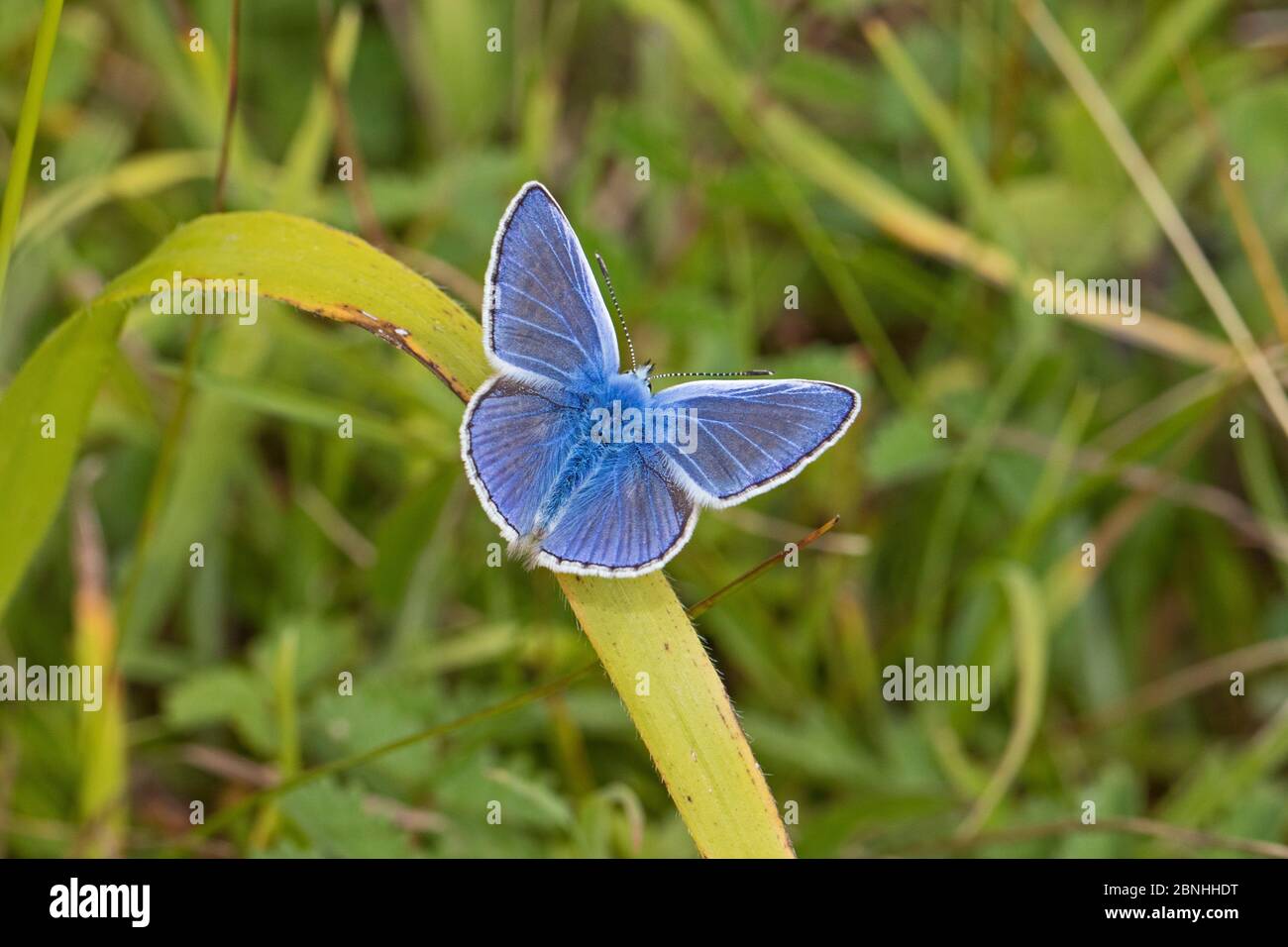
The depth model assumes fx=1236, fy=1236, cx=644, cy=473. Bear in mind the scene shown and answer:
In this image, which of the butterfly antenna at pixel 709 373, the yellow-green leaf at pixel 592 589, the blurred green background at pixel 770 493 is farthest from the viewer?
the blurred green background at pixel 770 493

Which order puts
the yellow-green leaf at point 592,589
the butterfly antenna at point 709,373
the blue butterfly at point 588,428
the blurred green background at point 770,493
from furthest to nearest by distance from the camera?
1. the blurred green background at point 770,493
2. the butterfly antenna at point 709,373
3. the blue butterfly at point 588,428
4. the yellow-green leaf at point 592,589

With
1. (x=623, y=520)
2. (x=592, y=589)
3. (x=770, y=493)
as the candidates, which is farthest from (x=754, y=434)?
(x=770, y=493)

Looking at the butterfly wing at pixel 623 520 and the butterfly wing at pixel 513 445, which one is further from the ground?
the butterfly wing at pixel 513 445

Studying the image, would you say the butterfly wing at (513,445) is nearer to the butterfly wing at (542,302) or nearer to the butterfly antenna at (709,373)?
the butterfly wing at (542,302)

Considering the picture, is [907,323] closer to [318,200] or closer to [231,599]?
[318,200]

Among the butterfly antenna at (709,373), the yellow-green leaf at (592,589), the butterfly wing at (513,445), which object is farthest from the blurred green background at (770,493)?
the yellow-green leaf at (592,589)

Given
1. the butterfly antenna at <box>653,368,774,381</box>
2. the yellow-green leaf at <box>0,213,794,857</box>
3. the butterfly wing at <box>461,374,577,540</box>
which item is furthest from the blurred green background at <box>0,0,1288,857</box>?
the yellow-green leaf at <box>0,213,794,857</box>
